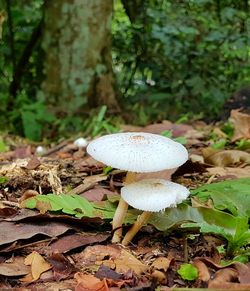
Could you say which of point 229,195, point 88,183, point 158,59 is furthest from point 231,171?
point 158,59

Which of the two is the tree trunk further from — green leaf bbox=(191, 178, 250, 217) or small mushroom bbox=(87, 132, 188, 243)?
small mushroom bbox=(87, 132, 188, 243)

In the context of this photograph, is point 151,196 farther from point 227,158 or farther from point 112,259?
point 227,158

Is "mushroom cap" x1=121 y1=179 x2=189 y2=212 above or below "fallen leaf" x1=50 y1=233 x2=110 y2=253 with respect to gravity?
above

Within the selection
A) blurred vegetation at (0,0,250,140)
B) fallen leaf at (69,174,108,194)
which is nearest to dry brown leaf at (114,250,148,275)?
fallen leaf at (69,174,108,194)

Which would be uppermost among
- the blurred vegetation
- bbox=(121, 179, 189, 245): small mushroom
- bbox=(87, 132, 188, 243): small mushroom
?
bbox=(87, 132, 188, 243): small mushroom

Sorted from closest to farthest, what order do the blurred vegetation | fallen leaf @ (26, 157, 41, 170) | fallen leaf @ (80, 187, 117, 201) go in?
fallen leaf @ (80, 187, 117, 201) < fallen leaf @ (26, 157, 41, 170) < the blurred vegetation

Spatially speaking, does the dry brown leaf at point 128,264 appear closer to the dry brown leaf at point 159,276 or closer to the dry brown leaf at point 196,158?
the dry brown leaf at point 159,276

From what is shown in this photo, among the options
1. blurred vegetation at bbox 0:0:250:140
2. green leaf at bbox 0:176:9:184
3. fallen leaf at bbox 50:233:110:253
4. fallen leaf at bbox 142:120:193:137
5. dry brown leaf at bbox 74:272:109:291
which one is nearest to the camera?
dry brown leaf at bbox 74:272:109:291
